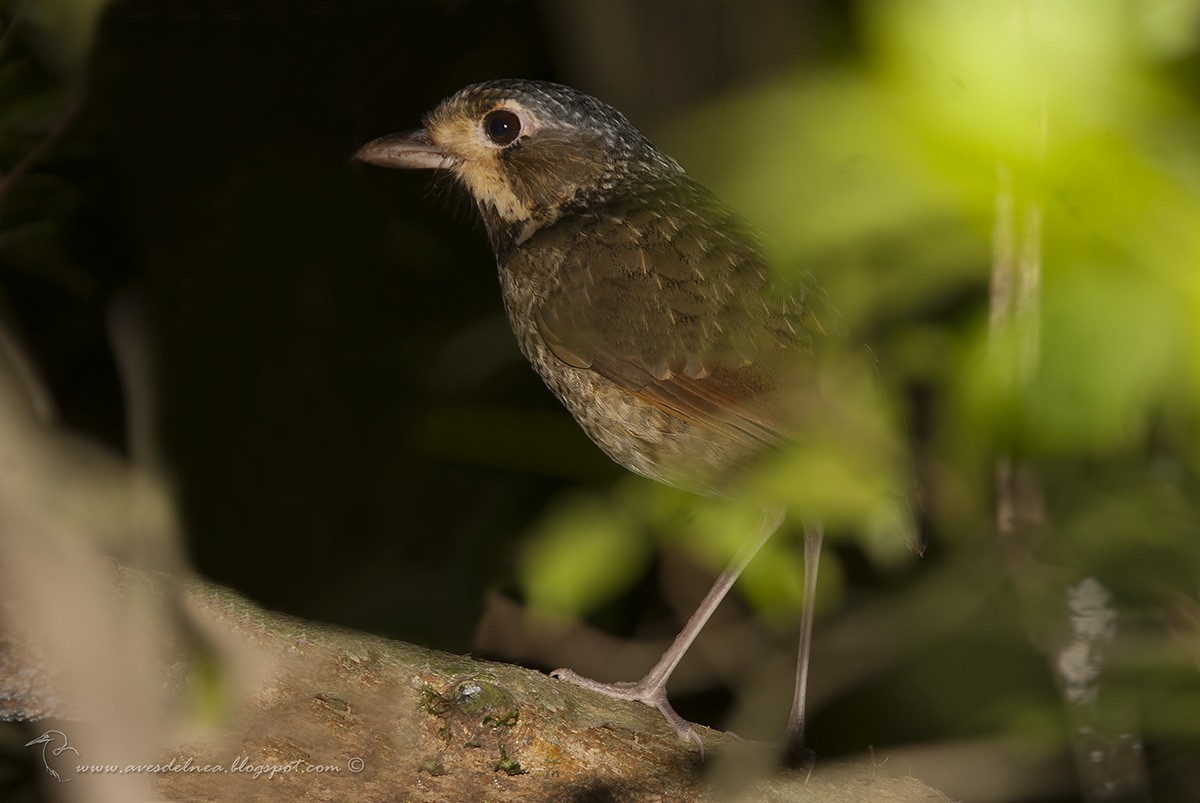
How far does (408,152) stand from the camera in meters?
2.88

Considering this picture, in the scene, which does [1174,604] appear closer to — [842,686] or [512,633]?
[842,686]

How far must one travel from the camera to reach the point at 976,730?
3.55m

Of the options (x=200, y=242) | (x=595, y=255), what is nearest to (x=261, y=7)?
(x=200, y=242)

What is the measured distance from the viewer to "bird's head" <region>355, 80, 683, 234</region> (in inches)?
113

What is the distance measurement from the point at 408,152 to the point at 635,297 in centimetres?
67

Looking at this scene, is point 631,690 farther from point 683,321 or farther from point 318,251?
point 318,251

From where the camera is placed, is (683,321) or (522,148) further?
(522,148)

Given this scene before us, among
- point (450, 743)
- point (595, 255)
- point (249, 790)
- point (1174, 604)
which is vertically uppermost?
point (595, 255)

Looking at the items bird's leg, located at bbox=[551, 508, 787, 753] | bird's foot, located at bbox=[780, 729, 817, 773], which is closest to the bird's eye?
bird's leg, located at bbox=[551, 508, 787, 753]

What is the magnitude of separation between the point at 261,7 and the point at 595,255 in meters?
2.45

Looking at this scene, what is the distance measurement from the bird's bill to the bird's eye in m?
0.12

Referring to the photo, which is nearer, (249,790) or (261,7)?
(249,790)

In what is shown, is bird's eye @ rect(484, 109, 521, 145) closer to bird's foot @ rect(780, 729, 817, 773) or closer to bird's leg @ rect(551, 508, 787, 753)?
bird's leg @ rect(551, 508, 787, 753)

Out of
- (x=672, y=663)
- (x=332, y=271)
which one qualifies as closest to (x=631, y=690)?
(x=672, y=663)
